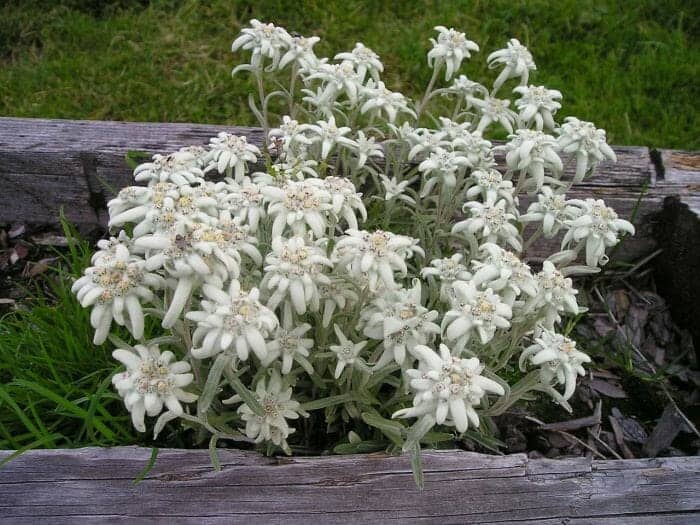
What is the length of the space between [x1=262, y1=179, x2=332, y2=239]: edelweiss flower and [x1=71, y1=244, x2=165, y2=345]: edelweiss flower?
0.42 meters

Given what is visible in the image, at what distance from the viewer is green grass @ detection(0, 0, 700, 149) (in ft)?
14.7

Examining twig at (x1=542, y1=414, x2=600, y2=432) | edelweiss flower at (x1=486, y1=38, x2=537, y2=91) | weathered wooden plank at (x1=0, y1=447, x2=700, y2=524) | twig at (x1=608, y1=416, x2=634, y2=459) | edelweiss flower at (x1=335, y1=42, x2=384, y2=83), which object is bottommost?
twig at (x1=608, y1=416, x2=634, y2=459)

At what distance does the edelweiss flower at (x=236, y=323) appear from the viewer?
5.41 ft

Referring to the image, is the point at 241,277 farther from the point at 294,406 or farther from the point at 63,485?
the point at 63,485

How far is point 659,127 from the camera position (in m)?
4.45

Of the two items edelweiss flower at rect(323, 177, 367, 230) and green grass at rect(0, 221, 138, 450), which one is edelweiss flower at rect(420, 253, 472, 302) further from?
green grass at rect(0, 221, 138, 450)

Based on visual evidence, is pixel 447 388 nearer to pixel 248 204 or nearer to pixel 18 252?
pixel 248 204

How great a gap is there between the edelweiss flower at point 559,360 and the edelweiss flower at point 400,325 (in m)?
0.38

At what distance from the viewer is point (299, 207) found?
6.51 ft

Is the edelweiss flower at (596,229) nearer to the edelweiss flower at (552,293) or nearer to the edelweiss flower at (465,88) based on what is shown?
the edelweiss flower at (552,293)

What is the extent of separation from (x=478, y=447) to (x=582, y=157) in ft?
3.93

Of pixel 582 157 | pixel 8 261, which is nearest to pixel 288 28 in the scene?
pixel 8 261

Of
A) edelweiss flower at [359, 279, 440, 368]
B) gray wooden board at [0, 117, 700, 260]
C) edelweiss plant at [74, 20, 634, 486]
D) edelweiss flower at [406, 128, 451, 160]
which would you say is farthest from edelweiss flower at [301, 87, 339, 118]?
edelweiss flower at [359, 279, 440, 368]

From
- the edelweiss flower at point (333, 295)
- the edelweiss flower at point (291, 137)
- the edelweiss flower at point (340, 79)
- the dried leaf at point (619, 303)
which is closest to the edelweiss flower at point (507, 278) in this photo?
the edelweiss flower at point (333, 295)
